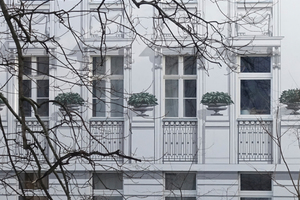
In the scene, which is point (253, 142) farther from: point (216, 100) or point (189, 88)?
point (189, 88)

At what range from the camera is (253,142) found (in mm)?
13102

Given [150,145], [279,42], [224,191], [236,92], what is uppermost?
[279,42]

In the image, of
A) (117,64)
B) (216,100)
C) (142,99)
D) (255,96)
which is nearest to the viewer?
(142,99)

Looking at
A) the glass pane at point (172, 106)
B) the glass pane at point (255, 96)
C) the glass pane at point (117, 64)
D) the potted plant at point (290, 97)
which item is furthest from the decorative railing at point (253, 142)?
the glass pane at point (117, 64)

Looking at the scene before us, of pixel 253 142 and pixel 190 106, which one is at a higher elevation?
pixel 190 106

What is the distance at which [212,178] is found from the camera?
44.0 ft

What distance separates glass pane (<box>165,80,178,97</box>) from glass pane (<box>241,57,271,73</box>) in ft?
4.23

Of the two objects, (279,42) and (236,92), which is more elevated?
(279,42)

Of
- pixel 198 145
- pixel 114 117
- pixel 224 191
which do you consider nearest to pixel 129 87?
pixel 114 117

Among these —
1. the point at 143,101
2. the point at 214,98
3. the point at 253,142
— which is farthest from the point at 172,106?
the point at 253,142

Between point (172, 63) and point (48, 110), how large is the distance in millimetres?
2580

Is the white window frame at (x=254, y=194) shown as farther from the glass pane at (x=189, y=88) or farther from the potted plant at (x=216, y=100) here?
the glass pane at (x=189, y=88)

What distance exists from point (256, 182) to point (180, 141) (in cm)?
167

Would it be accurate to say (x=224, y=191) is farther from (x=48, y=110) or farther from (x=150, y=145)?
(x=48, y=110)
